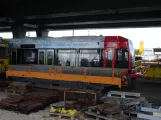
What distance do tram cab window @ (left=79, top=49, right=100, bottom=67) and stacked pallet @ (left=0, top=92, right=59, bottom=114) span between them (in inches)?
227

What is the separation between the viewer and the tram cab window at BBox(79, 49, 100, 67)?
688 inches

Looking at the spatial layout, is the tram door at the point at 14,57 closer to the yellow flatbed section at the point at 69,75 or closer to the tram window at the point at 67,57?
the tram window at the point at 67,57

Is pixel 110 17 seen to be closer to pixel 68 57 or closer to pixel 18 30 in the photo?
pixel 68 57

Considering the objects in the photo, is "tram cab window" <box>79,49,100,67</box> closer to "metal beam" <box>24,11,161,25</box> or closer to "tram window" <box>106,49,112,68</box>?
"tram window" <box>106,49,112,68</box>

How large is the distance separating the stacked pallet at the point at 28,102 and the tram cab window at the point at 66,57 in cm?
605

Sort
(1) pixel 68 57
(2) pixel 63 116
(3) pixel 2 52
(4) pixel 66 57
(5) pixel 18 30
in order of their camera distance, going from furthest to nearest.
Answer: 1. (5) pixel 18 30
2. (3) pixel 2 52
3. (4) pixel 66 57
4. (1) pixel 68 57
5. (2) pixel 63 116

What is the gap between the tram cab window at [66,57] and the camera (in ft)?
59.4

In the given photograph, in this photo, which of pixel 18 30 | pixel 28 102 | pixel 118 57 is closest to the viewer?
pixel 28 102

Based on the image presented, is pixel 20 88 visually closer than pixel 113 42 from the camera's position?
Yes

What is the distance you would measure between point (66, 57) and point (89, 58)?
191 cm

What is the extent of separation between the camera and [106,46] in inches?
677

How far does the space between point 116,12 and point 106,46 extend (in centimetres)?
805

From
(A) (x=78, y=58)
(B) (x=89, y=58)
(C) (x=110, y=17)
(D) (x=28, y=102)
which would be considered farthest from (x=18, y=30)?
(D) (x=28, y=102)

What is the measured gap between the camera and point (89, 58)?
1764 centimetres
